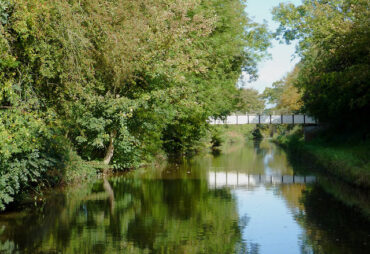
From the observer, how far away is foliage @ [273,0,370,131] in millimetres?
23906

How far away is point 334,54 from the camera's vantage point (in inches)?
1007

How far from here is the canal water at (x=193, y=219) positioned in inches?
448

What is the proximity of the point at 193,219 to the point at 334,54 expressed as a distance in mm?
14609

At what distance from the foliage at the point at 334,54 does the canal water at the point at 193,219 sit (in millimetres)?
5227

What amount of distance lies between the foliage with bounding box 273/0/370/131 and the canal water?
5227mm

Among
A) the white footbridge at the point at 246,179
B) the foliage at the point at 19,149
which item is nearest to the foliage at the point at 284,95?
the white footbridge at the point at 246,179

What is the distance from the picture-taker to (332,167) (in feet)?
87.8

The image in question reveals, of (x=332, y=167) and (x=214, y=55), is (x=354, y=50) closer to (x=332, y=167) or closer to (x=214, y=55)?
(x=332, y=167)

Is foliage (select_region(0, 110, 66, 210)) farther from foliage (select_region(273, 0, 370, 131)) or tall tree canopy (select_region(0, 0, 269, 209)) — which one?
foliage (select_region(273, 0, 370, 131))

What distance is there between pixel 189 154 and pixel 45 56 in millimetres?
30547

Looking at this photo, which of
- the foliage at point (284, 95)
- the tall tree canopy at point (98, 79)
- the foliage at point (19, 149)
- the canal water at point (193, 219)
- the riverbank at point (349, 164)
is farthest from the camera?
the foliage at point (284, 95)

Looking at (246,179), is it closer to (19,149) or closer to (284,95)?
(19,149)

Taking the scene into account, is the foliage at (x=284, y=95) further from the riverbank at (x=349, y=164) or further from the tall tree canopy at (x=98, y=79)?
the tall tree canopy at (x=98, y=79)

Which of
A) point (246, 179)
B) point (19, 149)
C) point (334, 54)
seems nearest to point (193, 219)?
point (19, 149)
